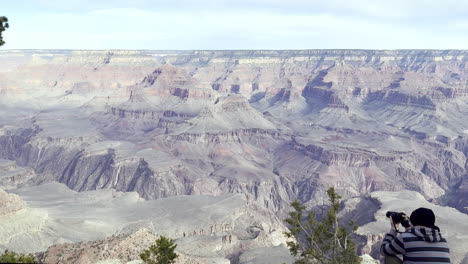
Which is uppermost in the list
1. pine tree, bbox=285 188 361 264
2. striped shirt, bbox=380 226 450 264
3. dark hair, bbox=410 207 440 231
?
dark hair, bbox=410 207 440 231

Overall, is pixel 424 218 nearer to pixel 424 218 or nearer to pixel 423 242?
pixel 424 218

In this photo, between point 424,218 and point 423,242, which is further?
point 424,218

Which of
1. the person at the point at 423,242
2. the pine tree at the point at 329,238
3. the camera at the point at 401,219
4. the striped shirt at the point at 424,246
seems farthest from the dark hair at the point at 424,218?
the pine tree at the point at 329,238

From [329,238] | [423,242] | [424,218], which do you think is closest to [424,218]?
[424,218]

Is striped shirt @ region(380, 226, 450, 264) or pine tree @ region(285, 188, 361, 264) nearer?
striped shirt @ region(380, 226, 450, 264)

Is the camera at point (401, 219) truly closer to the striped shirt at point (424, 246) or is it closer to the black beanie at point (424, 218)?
the black beanie at point (424, 218)

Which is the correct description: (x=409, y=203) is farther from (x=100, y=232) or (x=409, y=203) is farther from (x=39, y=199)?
(x=39, y=199)

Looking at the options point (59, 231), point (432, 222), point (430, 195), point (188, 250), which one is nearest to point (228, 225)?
point (188, 250)

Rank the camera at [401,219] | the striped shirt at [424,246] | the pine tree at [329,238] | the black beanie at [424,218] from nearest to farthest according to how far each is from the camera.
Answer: the striped shirt at [424,246] < the black beanie at [424,218] < the camera at [401,219] < the pine tree at [329,238]

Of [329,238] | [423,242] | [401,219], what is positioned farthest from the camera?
[329,238]

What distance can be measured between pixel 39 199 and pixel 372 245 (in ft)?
310

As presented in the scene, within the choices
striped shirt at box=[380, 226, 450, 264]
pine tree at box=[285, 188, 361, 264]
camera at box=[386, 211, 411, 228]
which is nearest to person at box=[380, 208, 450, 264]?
striped shirt at box=[380, 226, 450, 264]

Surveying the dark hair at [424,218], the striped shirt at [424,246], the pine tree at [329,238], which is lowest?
the pine tree at [329,238]

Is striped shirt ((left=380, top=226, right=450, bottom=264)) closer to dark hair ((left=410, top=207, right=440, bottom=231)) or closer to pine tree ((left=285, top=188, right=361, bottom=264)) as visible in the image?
dark hair ((left=410, top=207, right=440, bottom=231))
